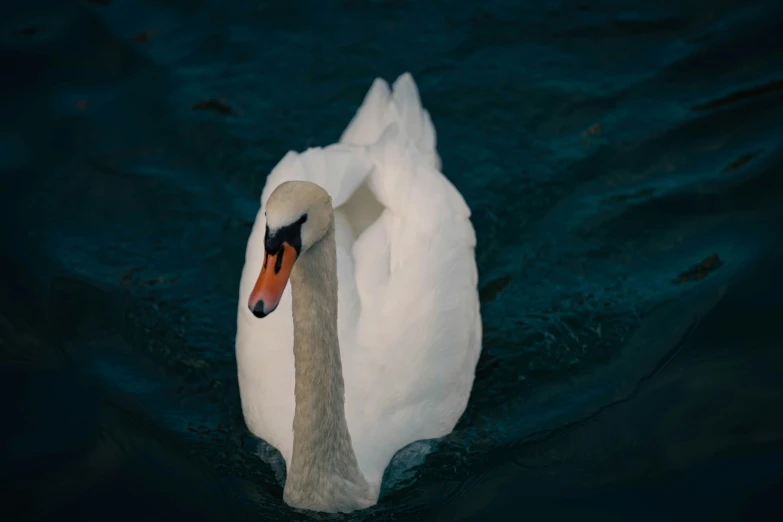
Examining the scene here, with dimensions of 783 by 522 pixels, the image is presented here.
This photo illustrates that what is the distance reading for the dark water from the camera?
5.91 meters

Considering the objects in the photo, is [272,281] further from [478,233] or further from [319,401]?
[478,233]

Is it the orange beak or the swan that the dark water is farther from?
the orange beak

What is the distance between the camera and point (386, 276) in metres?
6.28

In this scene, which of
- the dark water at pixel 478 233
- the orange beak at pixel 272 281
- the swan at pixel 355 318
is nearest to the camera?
the orange beak at pixel 272 281

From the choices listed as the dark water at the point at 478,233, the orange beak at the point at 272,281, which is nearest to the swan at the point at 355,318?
the orange beak at the point at 272,281

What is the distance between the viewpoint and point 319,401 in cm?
509

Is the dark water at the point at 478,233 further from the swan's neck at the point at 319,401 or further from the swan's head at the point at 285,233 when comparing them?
the swan's head at the point at 285,233

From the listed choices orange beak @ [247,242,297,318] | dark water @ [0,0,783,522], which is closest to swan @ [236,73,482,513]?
orange beak @ [247,242,297,318]

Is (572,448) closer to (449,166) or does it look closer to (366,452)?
(366,452)

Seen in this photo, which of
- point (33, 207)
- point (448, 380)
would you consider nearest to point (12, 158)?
point (33, 207)

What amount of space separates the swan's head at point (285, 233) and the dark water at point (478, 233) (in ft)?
5.60

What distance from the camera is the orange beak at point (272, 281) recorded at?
4332mm

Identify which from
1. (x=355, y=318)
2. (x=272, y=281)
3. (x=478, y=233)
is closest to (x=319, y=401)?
(x=272, y=281)

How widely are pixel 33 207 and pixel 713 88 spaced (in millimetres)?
5508
